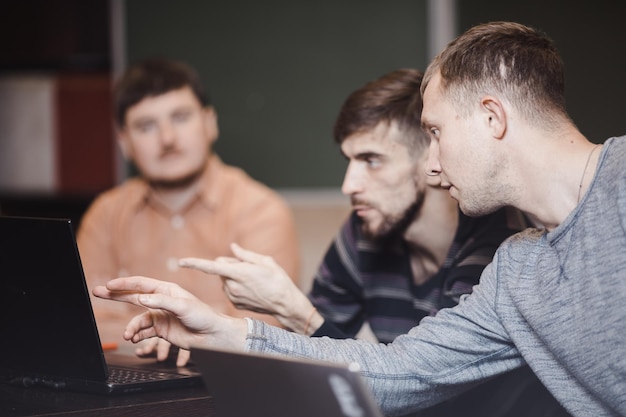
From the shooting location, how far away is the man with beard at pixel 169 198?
8.15 feet

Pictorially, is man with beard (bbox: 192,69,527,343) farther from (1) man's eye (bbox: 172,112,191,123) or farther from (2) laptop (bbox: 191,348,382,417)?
(1) man's eye (bbox: 172,112,191,123)

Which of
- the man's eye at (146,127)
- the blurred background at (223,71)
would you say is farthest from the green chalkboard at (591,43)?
the man's eye at (146,127)

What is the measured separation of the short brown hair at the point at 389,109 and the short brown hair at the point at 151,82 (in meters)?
0.89

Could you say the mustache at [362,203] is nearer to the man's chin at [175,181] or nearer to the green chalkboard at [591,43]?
the green chalkboard at [591,43]

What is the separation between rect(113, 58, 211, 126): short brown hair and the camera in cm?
252

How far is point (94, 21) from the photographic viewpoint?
336cm

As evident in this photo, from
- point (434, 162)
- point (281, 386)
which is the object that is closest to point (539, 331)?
point (434, 162)

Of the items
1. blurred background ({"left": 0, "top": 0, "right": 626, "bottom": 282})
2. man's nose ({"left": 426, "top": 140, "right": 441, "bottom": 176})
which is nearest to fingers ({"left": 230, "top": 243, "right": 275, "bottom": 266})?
man's nose ({"left": 426, "top": 140, "right": 441, "bottom": 176})

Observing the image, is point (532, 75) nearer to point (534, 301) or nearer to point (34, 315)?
point (534, 301)

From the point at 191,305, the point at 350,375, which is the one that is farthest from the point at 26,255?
the point at 350,375

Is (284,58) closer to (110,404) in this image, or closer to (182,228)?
(182,228)

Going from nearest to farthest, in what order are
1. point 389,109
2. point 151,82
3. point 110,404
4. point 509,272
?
point 110,404
point 509,272
point 389,109
point 151,82

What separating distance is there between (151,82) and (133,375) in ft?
4.50

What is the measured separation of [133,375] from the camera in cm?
131
